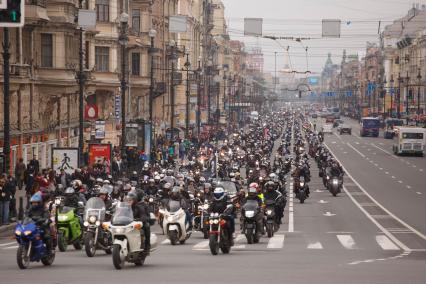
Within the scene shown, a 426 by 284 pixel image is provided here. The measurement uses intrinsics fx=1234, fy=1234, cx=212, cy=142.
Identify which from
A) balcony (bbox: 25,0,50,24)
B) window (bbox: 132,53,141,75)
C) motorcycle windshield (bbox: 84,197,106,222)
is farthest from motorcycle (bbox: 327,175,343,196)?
motorcycle windshield (bbox: 84,197,106,222)

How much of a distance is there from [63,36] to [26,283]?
1613 inches

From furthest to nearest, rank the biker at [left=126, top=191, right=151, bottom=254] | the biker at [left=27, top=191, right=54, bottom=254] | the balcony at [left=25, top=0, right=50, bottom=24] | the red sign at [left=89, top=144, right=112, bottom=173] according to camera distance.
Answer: the balcony at [left=25, top=0, right=50, bottom=24] → the red sign at [left=89, top=144, right=112, bottom=173] → the biker at [left=126, top=191, right=151, bottom=254] → the biker at [left=27, top=191, right=54, bottom=254]

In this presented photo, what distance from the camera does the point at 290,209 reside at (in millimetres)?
47219

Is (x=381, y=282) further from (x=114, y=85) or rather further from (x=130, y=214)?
(x=114, y=85)

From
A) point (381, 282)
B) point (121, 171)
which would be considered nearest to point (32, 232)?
point (381, 282)

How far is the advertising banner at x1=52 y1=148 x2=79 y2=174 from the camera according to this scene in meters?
44.5

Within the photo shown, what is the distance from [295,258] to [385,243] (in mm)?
7056

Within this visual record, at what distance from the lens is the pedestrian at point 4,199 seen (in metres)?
33.1

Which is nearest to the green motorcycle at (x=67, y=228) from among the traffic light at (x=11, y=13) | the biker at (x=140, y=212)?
the biker at (x=140, y=212)

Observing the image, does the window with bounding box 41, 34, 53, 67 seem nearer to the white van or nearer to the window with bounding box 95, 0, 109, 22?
the window with bounding box 95, 0, 109, 22

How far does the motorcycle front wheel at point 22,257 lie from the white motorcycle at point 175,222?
7.37 m

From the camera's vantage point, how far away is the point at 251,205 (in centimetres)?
2733

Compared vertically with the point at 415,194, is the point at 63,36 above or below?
above

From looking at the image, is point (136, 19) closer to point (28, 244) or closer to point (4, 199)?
point (4, 199)
